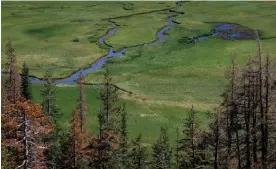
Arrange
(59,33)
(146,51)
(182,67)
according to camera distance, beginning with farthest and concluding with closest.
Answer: (59,33)
(146,51)
(182,67)

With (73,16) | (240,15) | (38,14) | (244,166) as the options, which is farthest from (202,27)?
(244,166)

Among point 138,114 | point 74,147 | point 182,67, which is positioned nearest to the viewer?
point 74,147

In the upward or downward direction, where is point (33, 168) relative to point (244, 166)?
upward

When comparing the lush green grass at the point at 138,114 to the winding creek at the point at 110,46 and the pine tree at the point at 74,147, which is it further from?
the pine tree at the point at 74,147

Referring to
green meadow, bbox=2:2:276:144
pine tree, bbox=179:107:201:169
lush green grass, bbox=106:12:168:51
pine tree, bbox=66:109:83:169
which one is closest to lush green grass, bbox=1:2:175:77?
green meadow, bbox=2:2:276:144

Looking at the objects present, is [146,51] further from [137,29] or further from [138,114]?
[138,114]

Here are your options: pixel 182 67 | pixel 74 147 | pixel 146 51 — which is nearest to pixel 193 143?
pixel 74 147

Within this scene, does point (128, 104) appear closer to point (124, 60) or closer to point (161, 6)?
point (124, 60)

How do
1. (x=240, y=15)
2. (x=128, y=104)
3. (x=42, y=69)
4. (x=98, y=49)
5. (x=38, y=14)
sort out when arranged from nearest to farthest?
(x=128, y=104), (x=42, y=69), (x=98, y=49), (x=240, y=15), (x=38, y=14)
